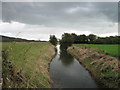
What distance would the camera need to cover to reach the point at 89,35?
106188 mm

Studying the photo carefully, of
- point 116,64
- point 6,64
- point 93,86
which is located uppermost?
point 6,64

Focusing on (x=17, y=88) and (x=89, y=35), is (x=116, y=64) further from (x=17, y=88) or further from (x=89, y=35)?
(x=89, y=35)

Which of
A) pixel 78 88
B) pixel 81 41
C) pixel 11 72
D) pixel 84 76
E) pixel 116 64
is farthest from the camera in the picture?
pixel 81 41

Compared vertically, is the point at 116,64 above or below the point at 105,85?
above

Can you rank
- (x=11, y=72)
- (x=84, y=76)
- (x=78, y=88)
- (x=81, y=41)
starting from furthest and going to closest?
(x=81, y=41) < (x=84, y=76) < (x=78, y=88) < (x=11, y=72)

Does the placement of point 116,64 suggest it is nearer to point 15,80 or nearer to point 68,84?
point 68,84

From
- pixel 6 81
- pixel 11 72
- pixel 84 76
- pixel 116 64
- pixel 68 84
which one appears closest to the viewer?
pixel 6 81

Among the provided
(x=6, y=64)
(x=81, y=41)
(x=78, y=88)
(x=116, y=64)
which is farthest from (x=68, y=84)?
(x=81, y=41)

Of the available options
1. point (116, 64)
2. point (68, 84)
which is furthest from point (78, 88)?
point (116, 64)

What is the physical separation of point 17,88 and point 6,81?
1.19 meters

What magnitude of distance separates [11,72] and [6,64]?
2.35 ft

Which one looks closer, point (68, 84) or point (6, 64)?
point (6, 64)

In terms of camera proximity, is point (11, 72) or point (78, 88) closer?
point (11, 72)

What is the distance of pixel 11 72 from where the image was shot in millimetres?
7785
